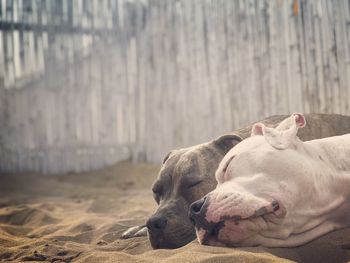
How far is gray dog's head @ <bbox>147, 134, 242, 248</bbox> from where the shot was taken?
118 inches

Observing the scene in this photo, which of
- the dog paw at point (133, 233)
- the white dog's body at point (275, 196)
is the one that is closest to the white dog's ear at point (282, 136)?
the white dog's body at point (275, 196)

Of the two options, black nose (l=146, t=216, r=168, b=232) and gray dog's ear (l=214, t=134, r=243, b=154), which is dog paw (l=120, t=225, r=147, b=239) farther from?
gray dog's ear (l=214, t=134, r=243, b=154)

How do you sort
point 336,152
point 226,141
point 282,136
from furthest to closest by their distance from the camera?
1. point 226,141
2. point 336,152
3. point 282,136

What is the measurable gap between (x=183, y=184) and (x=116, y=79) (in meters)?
5.40

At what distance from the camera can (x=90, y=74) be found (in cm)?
852

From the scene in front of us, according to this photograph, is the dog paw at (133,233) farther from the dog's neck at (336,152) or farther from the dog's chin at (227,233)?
the dog's neck at (336,152)

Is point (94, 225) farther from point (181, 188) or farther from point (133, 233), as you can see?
point (181, 188)

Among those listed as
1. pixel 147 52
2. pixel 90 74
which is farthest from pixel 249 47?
pixel 90 74

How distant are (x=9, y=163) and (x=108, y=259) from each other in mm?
6072

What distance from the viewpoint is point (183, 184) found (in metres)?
3.45

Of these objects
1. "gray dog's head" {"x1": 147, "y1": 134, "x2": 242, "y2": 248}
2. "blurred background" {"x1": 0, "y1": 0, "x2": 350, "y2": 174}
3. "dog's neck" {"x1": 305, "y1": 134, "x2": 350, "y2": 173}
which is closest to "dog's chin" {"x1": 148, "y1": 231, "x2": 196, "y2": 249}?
"gray dog's head" {"x1": 147, "y1": 134, "x2": 242, "y2": 248}

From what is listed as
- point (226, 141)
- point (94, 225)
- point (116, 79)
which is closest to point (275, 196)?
point (226, 141)

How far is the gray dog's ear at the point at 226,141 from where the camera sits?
366cm

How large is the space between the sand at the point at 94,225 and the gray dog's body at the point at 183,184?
213mm
